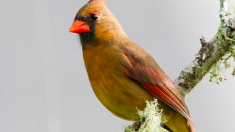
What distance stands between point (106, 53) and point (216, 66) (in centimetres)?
82

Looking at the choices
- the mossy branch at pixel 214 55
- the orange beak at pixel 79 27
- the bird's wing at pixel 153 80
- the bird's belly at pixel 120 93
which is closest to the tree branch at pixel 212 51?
the mossy branch at pixel 214 55

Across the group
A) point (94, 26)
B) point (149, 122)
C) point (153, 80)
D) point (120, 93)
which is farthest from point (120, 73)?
point (149, 122)

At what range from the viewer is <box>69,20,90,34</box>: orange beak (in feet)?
11.2

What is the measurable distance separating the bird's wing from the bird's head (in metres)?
0.23

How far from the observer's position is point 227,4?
3.20 metres

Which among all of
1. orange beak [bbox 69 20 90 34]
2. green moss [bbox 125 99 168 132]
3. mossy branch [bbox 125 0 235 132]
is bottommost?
green moss [bbox 125 99 168 132]

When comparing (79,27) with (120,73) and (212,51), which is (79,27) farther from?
(212,51)

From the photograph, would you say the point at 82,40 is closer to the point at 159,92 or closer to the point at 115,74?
the point at 115,74

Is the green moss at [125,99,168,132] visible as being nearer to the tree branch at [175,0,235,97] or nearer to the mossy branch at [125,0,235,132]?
the mossy branch at [125,0,235,132]

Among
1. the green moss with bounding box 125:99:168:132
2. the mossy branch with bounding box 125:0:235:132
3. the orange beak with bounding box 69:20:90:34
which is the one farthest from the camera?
the orange beak with bounding box 69:20:90:34

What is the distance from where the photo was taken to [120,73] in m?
3.26

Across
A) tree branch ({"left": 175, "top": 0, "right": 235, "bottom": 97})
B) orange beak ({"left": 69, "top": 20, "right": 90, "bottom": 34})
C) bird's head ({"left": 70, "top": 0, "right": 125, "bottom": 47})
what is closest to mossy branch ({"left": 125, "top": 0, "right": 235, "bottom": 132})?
tree branch ({"left": 175, "top": 0, "right": 235, "bottom": 97})

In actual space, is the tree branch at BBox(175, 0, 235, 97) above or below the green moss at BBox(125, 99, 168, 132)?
above

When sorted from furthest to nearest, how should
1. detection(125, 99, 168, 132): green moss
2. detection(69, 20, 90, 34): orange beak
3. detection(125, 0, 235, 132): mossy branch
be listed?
detection(69, 20, 90, 34): orange beak
detection(125, 0, 235, 132): mossy branch
detection(125, 99, 168, 132): green moss
